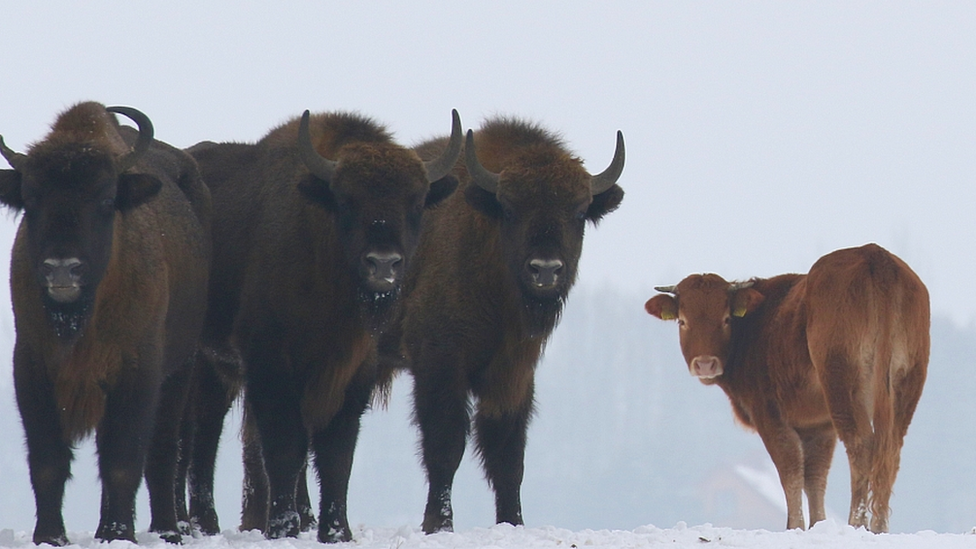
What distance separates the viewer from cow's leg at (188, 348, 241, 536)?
471 inches

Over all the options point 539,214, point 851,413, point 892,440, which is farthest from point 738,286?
point 539,214

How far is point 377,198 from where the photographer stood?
32.4 ft

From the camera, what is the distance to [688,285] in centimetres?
1427

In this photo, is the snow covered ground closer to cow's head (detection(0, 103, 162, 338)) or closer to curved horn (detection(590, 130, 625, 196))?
cow's head (detection(0, 103, 162, 338))

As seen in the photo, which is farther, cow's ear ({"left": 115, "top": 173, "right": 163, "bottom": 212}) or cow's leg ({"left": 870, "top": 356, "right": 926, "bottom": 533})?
cow's leg ({"left": 870, "top": 356, "right": 926, "bottom": 533})

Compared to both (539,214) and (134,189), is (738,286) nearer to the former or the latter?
(539,214)

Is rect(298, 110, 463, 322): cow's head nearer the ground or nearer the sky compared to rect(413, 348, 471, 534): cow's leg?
nearer the sky

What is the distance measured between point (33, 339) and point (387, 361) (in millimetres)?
3291

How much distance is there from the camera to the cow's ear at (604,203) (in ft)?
36.3

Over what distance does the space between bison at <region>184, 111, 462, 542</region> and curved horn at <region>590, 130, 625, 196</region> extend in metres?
1.20

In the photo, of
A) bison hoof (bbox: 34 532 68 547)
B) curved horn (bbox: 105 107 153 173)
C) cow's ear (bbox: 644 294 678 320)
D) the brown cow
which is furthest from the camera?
cow's ear (bbox: 644 294 678 320)

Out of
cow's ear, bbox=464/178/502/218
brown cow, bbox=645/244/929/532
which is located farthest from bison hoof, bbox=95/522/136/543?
brown cow, bbox=645/244/929/532

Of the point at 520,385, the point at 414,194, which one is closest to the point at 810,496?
the point at 520,385

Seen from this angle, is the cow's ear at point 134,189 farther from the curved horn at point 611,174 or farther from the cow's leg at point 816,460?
the cow's leg at point 816,460
